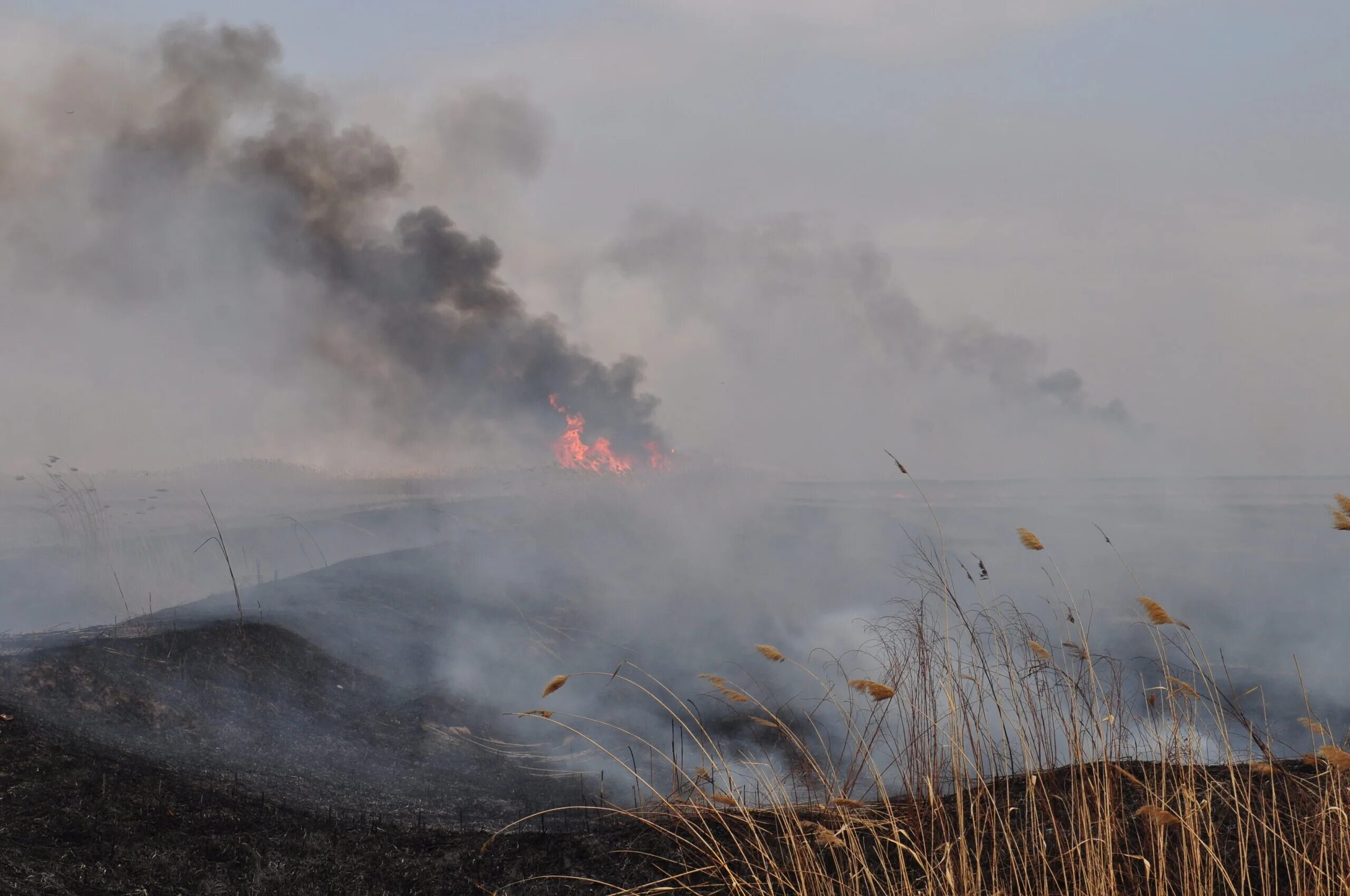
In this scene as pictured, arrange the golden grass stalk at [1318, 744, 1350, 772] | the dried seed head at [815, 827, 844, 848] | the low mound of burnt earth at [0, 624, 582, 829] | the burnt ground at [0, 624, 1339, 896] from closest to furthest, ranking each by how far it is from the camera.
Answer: the golden grass stalk at [1318, 744, 1350, 772]
the dried seed head at [815, 827, 844, 848]
the burnt ground at [0, 624, 1339, 896]
the low mound of burnt earth at [0, 624, 582, 829]

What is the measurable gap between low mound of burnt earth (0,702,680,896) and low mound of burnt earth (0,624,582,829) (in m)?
0.72

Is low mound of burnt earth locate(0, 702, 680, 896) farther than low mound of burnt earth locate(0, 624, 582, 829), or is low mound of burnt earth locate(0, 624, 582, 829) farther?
low mound of burnt earth locate(0, 624, 582, 829)

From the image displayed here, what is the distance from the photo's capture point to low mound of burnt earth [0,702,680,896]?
5082mm

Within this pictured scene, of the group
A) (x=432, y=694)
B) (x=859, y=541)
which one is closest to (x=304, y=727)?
(x=432, y=694)

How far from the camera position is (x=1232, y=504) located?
57.7 m

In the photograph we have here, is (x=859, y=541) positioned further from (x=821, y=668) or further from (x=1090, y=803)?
(x=1090, y=803)

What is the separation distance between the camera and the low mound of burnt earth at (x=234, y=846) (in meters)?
5.08

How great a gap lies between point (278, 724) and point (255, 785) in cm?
193

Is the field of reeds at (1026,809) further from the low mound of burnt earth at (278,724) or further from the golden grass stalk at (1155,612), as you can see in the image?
the low mound of burnt earth at (278,724)

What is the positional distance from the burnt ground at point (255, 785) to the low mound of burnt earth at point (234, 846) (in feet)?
0.05

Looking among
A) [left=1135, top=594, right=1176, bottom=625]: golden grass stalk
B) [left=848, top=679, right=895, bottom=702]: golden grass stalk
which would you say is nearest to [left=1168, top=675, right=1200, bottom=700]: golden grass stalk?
[left=1135, top=594, right=1176, bottom=625]: golden grass stalk

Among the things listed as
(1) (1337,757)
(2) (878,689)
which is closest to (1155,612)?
(1) (1337,757)

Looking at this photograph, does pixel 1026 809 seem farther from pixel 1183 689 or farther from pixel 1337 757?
pixel 1337 757

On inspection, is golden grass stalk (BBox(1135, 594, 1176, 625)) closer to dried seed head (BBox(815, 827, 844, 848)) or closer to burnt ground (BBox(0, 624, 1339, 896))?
burnt ground (BBox(0, 624, 1339, 896))
